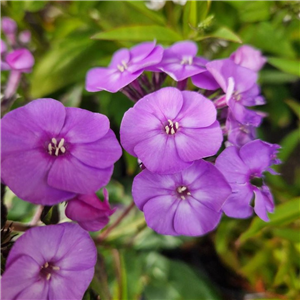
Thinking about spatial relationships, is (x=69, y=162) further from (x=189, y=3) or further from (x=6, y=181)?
(x=189, y=3)

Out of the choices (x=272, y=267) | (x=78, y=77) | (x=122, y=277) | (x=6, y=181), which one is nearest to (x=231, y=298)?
(x=272, y=267)

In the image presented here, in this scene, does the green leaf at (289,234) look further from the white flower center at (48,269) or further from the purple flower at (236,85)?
the white flower center at (48,269)

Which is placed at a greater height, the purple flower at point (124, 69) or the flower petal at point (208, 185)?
the purple flower at point (124, 69)

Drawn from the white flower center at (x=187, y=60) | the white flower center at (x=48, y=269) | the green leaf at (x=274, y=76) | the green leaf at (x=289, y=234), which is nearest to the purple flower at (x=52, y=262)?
the white flower center at (x=48, y=269)

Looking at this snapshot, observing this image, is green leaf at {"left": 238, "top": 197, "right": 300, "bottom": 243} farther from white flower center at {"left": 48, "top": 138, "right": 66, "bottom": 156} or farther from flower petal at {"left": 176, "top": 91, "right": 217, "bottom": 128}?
white flower center at {"left": 48, "top": 138, "right": 66, "bottom": 156}

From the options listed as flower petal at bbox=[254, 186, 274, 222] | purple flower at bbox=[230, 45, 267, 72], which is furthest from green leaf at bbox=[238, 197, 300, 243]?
purple flower at bbox=[230, 45, 267, 72]

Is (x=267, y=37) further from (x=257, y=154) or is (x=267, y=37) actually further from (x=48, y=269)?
(x=48, y=269)
